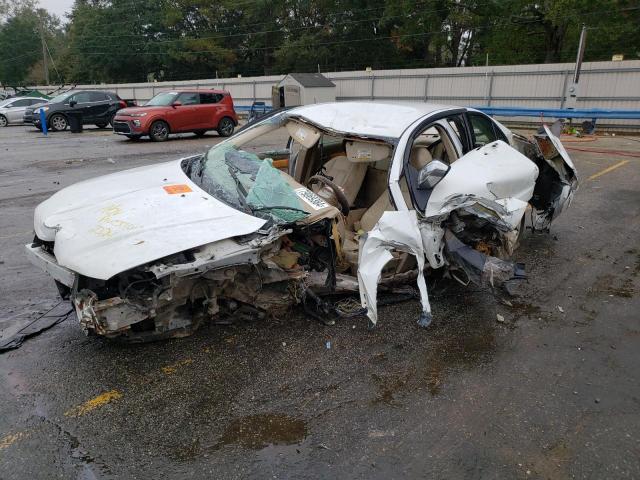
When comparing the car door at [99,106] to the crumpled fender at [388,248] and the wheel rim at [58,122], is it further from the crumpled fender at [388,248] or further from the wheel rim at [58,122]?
the crumpled fender at [388,248]

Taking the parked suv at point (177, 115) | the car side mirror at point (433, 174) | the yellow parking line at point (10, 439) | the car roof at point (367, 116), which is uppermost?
the car roof at point (367, 116)

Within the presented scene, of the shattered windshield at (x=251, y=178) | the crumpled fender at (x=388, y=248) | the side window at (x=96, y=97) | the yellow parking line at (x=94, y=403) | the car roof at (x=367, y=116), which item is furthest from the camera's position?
the side window at (x=96, y=97)

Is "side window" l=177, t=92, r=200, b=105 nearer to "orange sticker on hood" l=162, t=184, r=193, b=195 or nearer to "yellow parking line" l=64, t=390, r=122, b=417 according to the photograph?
"orange sticker on hood" l=162, t=184, r=193, b=195

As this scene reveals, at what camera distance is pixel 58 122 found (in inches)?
785

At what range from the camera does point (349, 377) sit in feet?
10.2

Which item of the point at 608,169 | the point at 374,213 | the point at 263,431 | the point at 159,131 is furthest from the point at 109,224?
the point at 159,131

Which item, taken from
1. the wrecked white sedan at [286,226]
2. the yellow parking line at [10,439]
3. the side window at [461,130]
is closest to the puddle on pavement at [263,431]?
the wrecked white sedan at [286,226]

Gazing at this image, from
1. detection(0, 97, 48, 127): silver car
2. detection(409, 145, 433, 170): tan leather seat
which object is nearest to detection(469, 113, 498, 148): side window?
detection(409, 145, 433, 170): tan leather seat

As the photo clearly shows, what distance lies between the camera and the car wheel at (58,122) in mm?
19641

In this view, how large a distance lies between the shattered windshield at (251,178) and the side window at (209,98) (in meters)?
13.2

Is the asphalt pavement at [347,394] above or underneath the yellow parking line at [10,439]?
underneath

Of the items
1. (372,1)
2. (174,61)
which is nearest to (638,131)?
(372,1)

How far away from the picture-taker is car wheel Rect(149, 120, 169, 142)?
52.3ft

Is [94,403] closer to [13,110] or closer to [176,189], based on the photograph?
[176,189]
